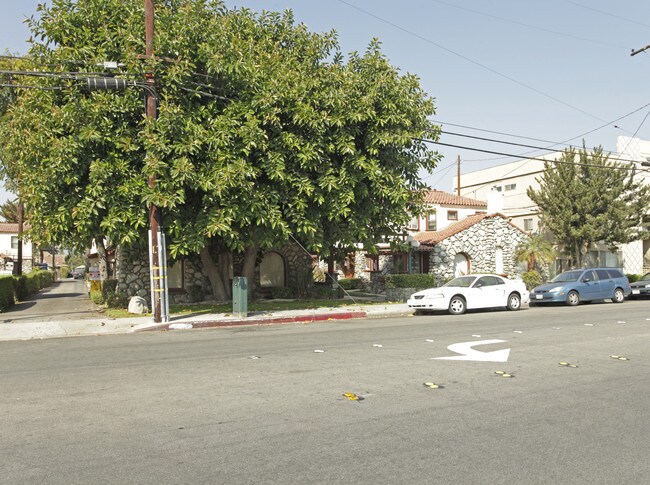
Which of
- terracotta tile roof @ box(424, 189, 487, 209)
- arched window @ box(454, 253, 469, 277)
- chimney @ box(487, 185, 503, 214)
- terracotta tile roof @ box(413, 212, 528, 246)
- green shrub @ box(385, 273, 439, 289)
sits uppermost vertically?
terracotta tile roof @ box(424, 189, 487, 209)

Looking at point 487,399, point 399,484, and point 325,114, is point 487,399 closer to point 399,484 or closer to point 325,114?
point 399,484

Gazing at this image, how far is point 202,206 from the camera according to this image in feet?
58.4

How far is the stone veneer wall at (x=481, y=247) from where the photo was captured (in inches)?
1202

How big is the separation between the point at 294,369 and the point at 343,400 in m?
2.04

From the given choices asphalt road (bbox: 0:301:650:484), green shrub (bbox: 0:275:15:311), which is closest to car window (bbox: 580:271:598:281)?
asphalt road (bbox: 0:301:650:484)

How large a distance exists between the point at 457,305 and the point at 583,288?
283 inches

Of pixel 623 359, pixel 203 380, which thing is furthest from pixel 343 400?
pixel 623 359

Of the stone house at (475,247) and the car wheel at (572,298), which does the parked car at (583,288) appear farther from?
the stone house at (475,247)

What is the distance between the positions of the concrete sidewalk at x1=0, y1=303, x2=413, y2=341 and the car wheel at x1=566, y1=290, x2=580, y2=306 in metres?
7.09

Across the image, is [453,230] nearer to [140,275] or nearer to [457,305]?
[457,305]

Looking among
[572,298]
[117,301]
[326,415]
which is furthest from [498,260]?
[326,415]

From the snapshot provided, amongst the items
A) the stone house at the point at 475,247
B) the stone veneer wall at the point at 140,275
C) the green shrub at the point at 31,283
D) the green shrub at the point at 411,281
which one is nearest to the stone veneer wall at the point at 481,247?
the stone house at the point at 475,247

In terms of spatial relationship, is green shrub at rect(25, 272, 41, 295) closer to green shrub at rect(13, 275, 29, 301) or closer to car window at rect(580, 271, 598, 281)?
green shrub at rect(13, 275, 29, 301)

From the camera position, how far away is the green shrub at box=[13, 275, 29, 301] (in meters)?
27.1
